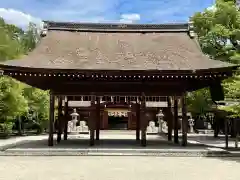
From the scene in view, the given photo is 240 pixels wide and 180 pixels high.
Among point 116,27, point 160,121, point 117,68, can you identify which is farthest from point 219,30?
point 160,121

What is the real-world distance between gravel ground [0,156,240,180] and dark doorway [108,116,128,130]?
32.6m

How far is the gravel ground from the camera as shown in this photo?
379 inches

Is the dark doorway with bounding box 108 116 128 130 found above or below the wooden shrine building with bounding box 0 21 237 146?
below

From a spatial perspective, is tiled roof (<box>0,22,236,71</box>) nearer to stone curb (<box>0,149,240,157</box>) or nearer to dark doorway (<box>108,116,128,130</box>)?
stone curb (<box>0,149,240,157</box>)

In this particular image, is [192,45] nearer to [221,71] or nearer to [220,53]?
[221,71]

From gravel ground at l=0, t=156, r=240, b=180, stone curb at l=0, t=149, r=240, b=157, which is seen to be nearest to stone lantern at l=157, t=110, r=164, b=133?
stone curb at l=0, t=149, r=240, b=157

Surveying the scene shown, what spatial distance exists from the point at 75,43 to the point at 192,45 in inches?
255

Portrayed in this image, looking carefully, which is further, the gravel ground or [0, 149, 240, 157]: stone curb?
[0, 149, 240, 157]: stone curb

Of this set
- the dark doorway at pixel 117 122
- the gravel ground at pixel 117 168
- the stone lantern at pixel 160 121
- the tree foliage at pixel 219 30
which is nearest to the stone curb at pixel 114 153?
the gravel ground at pixel 117 168

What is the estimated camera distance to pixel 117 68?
53.4ft

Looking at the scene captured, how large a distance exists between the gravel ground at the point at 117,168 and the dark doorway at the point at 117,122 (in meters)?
32.6

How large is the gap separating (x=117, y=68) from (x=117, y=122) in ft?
104

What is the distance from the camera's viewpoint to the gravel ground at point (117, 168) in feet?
31.6

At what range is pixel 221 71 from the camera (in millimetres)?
15844
